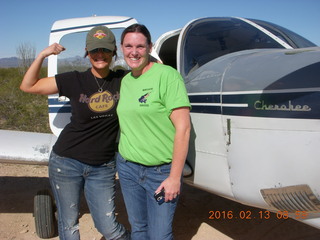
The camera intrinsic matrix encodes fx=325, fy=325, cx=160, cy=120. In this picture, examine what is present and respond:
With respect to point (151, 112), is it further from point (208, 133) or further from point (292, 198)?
point (292, 198)

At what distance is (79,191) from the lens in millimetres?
2459

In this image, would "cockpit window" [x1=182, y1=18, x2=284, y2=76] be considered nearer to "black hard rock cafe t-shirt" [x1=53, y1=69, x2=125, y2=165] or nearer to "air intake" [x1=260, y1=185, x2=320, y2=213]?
"black hard rock cafe t-shirt" [x1=53, y1=69, x2=125, y2=165]

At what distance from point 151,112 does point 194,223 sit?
97.8 inches

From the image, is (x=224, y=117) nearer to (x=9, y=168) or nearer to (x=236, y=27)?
(x=236, y=27)

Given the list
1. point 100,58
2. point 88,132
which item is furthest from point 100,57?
point 88,132

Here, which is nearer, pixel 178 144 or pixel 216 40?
pixel 178 144

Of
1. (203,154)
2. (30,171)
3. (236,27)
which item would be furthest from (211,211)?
(30,171)

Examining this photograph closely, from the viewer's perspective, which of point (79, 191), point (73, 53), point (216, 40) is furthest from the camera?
point (73, 53)

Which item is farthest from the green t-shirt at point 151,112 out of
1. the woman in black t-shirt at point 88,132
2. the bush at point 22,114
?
the bush at point 22,114

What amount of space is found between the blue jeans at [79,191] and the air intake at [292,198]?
1.13m

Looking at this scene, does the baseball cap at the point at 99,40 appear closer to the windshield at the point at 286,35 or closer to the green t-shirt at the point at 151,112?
the green t-shirt at the point at 151,112

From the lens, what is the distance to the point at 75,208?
8.13ft

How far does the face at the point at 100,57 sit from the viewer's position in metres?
2.28

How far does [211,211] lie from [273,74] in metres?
2.74
